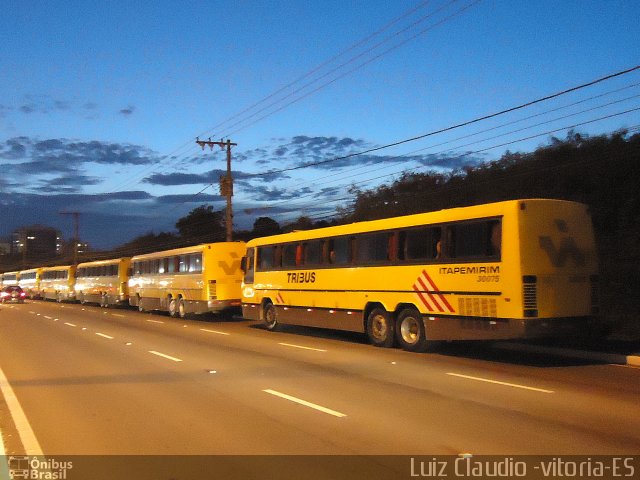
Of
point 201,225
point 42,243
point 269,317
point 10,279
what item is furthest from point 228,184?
point 42,243

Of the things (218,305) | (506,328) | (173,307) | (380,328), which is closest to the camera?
(506,328)

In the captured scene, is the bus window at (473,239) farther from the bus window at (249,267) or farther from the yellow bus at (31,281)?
the yellow bus at (31,281)

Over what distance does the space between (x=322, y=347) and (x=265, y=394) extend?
22.4 feet

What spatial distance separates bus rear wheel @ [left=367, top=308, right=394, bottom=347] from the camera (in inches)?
627

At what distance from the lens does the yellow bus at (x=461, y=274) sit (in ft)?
41.0

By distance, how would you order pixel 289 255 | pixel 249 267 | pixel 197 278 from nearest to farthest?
pixel 289 255 → pixel 249 267 → pixel 197 278

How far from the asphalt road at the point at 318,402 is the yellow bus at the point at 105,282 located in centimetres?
2513

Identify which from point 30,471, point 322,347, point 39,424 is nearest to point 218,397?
point 39,424

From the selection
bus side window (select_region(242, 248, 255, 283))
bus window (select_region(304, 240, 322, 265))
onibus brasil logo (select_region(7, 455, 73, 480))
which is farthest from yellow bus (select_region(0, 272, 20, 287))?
onibus brasil logo (select_region(7, 455, 73, 480))

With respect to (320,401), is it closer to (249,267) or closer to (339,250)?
(339,250)

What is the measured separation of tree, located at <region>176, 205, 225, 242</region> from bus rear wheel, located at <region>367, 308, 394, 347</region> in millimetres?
53081

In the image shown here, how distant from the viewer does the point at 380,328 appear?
16.4 metres

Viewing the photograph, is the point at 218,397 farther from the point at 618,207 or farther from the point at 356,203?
the point at 356,203

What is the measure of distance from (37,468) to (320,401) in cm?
410
